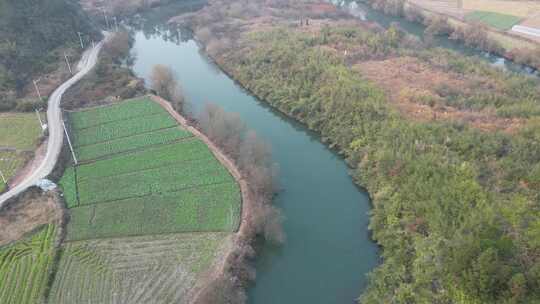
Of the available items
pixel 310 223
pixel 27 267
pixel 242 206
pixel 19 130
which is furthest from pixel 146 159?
pixel 310 223

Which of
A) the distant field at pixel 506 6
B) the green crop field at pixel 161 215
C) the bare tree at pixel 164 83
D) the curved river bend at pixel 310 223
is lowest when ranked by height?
the curved river bend at pixel 310 223

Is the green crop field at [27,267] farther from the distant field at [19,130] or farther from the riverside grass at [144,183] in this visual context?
the distant field at [19,130]

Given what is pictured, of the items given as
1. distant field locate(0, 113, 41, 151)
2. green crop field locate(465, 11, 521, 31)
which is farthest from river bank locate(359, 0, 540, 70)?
distant field locate(0, 113, 41, 151)

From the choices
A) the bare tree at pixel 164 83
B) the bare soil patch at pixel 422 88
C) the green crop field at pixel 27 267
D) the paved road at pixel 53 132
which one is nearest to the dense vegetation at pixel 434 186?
the bare soil patch at pixel 422 88

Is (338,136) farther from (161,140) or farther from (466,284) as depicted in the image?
(466,284)

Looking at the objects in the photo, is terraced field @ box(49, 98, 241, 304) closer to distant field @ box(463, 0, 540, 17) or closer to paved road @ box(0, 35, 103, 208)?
paved road @ box(0, 35, 103, 208)

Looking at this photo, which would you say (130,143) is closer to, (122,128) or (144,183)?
(122,128)

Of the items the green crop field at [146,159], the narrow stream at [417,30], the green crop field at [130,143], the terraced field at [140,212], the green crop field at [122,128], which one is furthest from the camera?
the narrow stream at [417,30]
